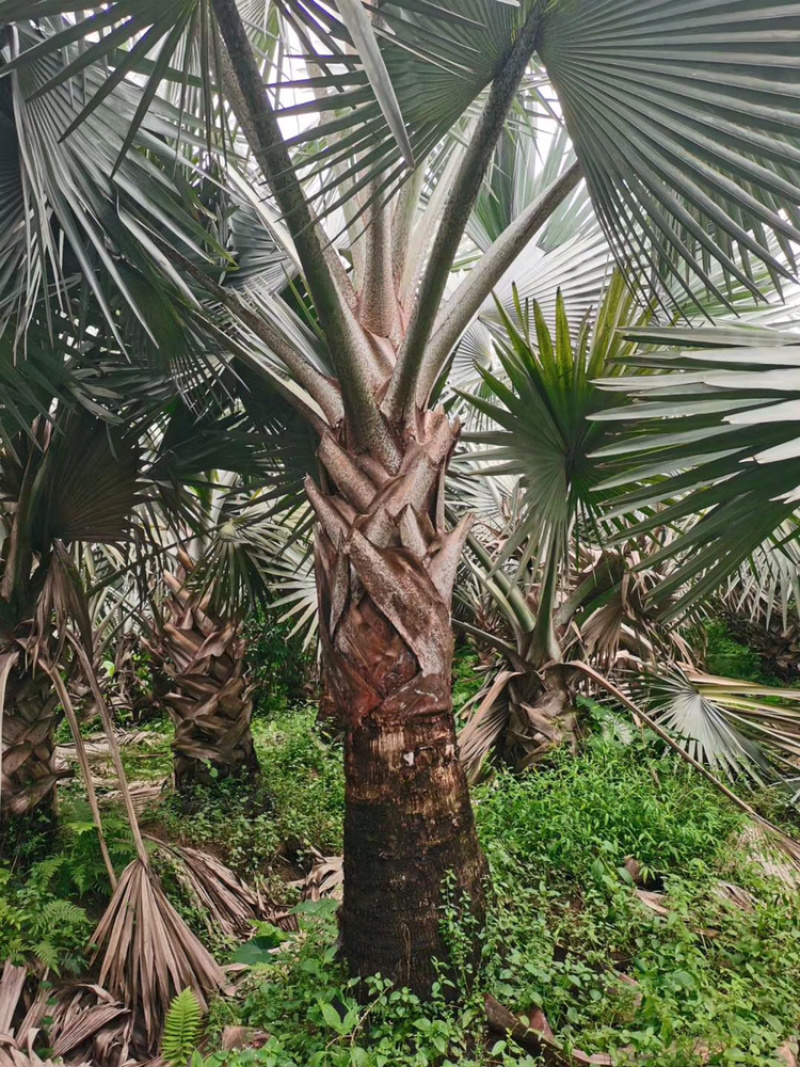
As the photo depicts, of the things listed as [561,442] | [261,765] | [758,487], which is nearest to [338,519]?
[561,442]

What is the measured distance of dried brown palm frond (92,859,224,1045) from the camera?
2428 millimetres

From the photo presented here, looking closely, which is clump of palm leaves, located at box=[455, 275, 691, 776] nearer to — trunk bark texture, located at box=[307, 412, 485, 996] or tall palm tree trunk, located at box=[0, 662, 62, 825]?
trunk bark texture, located at box=[307, 412, 485, 996]

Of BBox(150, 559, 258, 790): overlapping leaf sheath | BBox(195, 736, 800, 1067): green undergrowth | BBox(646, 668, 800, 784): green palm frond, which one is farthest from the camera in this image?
BBox(150, 559, 258, 790): overlapping leaf sheath

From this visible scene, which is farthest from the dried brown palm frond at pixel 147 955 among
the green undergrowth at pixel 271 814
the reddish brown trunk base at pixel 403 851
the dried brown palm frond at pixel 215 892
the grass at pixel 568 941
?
the green undergrowth at pixel 271 814

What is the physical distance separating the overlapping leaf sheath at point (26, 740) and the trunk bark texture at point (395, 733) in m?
1.67

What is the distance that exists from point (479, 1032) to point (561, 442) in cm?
192

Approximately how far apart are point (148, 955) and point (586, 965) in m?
1.48

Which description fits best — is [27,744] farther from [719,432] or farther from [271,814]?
[719,432]

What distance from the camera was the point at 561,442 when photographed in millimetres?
Result: 2736

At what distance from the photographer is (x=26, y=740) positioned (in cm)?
318

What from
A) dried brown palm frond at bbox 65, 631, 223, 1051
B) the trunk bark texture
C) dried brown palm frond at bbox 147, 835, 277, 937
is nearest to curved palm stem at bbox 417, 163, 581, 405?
the trunk bark texture

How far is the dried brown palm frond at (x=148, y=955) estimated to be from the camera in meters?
2.43

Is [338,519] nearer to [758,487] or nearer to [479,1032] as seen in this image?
[758,487]

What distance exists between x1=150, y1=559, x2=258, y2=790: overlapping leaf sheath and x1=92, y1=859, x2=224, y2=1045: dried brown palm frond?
221cm
